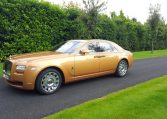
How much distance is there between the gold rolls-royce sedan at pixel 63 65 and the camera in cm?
679

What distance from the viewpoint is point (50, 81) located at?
7.12m

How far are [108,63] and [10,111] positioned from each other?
4.21m

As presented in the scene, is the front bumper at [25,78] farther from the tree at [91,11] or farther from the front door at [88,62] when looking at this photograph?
the tree at [91,11]

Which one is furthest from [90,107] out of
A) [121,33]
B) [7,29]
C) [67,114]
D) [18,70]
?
[121,33]

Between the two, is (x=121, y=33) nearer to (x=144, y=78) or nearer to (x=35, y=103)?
(x=144, y=78)

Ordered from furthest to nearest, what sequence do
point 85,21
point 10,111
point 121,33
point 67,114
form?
1. point 121,33
2. point 85,21
3. point 10,111
4. point 67,114

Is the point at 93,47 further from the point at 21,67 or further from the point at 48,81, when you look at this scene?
the point at 21,67

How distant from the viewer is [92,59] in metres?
8.27

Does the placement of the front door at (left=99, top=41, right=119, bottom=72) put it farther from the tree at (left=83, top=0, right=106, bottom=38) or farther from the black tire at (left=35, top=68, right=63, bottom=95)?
the tree at (left=83, top=0, right=106, bottom=38)

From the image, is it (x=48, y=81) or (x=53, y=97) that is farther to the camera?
(x=48, y=81)

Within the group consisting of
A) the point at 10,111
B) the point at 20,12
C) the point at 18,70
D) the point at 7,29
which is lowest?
the point at 10,111

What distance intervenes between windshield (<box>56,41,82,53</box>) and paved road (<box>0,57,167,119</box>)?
1109 mm

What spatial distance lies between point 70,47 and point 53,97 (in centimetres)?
204

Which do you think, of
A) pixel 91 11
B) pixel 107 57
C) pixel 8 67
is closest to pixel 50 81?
pixel 8 67
